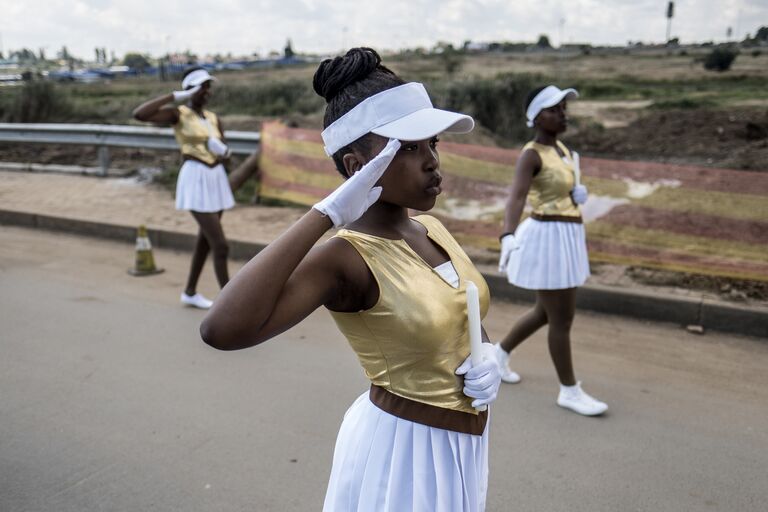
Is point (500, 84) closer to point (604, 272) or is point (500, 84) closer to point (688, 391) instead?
point (604, 272)

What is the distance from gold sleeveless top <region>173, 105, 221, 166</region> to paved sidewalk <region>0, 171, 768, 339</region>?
180 centimetres

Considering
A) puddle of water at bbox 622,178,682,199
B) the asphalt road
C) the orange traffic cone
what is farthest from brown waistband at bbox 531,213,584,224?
the orange traffic cone

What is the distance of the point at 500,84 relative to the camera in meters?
16.0

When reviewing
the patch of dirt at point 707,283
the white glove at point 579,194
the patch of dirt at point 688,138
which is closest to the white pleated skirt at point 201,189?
the white glove at point 579,194

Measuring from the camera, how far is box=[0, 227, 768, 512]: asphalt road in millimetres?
3744

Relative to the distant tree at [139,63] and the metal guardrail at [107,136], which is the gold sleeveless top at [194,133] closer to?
the metal guardrail at [107,136]

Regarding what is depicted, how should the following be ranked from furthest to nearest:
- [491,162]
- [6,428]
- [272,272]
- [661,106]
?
[661,106] < [491,162] < [6,428] < [272,272]

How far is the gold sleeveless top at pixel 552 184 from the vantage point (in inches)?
183

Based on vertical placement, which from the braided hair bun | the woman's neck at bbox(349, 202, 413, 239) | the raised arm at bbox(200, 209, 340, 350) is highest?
the braided hair bun

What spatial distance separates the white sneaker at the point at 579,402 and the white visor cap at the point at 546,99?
1789 mm

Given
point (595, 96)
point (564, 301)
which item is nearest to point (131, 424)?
point (564, 301)

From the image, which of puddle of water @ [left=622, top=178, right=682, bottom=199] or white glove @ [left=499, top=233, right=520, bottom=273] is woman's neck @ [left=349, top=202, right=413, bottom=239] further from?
puddle of water @ [left=622, top=178, right=682, bottom=199]

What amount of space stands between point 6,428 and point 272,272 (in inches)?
135

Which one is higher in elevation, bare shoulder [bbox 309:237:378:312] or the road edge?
bare shoulder [bbox 309:237:378:312]
